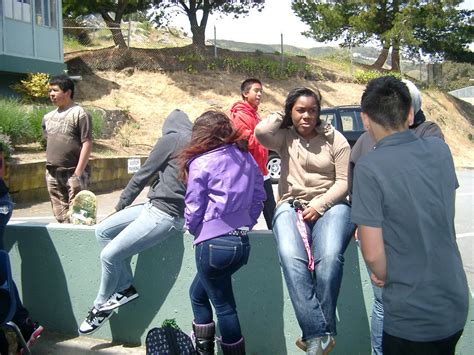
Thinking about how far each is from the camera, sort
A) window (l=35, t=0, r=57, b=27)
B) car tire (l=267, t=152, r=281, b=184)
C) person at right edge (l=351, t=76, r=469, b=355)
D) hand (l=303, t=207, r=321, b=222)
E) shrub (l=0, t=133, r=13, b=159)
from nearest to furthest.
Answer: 1. person at right edge (l=351, t=76, r=469, b=355)
2. hand (l=303, t=207, r=321, b=222)
3. shrub (l=0, t=133, r=13, b=159)
4. car tire (l=267, t=152, r=281, b=184)
5. window (l=35, t=0, r=57, b=27)

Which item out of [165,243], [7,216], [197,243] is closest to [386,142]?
[197,243]

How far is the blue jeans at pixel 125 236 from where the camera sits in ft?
12.5

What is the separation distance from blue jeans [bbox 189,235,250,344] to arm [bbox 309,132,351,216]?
18.9 inches

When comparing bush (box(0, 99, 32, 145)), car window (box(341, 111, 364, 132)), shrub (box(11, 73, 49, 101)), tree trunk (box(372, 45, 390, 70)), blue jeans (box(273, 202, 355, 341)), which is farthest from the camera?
tree trunk (box(372, 45, 390, 70))

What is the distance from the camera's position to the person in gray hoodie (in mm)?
3770

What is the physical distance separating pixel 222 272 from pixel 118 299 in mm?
1095

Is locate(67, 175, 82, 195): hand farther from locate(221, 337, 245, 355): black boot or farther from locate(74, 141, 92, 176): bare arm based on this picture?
locate(221, 337, 245, 355): black boot

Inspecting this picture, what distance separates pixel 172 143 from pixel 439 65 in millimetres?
29086

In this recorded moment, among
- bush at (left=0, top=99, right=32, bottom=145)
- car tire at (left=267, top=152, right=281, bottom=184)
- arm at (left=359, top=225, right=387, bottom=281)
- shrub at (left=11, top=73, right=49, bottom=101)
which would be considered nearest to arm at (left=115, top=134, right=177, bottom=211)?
arm at (left=359, top=225, right=387, bottom=281)

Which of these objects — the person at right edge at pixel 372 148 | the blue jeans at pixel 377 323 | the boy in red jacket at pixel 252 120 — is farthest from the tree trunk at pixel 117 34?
the blue jeans at pixel 377 323

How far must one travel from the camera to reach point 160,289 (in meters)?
4.09

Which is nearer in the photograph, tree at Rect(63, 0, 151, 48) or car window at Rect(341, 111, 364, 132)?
car window at Rect(341, 111, 364, 132)

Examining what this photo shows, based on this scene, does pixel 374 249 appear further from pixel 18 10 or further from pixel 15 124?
pixel 18 10

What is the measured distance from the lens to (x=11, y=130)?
492 inches
